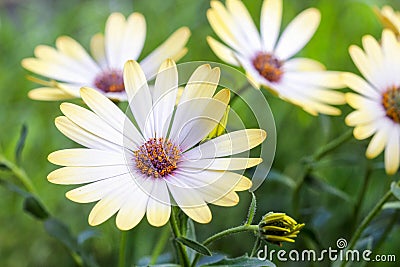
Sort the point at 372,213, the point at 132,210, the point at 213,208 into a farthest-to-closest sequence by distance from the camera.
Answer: the point at 213,208 → the point at 372,213 → the point at 132,210

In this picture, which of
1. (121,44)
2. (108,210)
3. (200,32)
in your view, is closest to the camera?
(108,210)

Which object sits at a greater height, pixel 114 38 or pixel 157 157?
pixel 114 38

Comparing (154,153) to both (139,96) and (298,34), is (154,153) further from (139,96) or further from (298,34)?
(298,34)

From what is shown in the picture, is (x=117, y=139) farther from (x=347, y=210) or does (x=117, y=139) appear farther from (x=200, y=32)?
(x=200, y=32)

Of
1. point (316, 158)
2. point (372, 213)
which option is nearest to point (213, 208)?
point (316, 158)

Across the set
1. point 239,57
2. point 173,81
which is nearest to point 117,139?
point 173,81

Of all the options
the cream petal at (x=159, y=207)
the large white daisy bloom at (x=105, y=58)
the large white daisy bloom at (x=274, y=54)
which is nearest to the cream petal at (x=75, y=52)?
the large white daisy bloom at (x=105, y=58)

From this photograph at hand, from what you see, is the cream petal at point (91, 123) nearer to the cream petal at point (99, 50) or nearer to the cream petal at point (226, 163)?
the cream petal at point (226, 163)

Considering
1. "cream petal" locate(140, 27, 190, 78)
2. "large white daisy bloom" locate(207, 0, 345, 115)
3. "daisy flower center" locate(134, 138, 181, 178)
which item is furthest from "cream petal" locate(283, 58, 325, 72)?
"daisy flower center" locate(134, 138, 181, 178)
